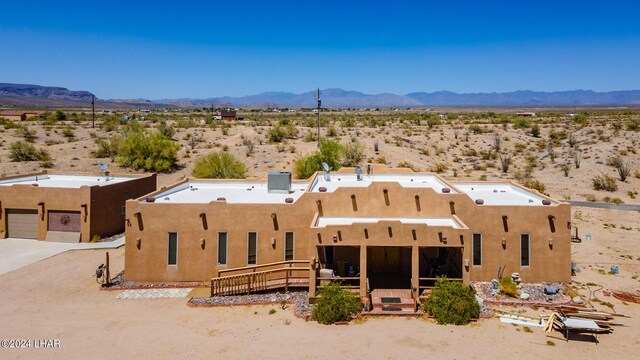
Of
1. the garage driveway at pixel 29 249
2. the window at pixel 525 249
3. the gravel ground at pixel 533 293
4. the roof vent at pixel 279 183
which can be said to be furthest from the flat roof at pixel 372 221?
the garage driveway at pixel 29 249

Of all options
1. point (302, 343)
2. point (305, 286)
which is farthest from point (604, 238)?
point (302, 343)

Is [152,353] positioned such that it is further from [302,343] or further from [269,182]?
[269,182]

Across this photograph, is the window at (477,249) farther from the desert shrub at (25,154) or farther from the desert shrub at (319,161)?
the desert shrub at (25,154)

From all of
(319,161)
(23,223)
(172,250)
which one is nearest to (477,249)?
(172,250)

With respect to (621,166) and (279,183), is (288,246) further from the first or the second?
(621,166)

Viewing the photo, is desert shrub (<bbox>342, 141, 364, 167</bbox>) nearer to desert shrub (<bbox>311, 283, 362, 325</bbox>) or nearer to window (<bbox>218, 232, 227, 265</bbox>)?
window (<bbox>218, 232, 227, 265</bbox>)

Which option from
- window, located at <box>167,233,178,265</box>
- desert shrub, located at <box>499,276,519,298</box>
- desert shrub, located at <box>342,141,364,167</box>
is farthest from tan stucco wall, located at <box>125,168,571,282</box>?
desert shrub, located at <box>342,141,364,167</box>
